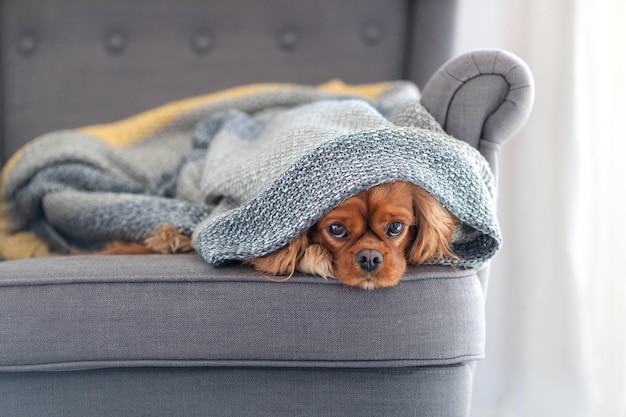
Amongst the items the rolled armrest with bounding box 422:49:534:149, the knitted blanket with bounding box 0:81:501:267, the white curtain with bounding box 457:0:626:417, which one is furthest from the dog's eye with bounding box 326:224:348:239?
the white curtain with bounding box 457:0:626:417

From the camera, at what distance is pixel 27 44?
2.49 m

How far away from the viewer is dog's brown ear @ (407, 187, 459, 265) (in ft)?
4.71

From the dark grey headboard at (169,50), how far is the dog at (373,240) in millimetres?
1126

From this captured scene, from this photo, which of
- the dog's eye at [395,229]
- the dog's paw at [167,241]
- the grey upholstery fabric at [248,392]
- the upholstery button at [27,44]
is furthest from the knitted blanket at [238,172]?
the upholstery button at [27,44]

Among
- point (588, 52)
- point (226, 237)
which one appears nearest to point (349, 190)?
point (226, 237)

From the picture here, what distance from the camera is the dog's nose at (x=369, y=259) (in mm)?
1336

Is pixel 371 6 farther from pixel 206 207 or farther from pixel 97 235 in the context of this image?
pixel 97 235

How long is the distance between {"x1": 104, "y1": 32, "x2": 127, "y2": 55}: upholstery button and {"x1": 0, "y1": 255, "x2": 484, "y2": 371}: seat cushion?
141cm

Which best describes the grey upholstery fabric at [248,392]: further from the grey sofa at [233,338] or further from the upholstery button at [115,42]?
the upholstery button at [115,42]

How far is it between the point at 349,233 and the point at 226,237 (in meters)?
0.27

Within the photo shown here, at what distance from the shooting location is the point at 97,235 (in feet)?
5.90

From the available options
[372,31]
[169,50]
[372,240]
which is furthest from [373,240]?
[169,50]

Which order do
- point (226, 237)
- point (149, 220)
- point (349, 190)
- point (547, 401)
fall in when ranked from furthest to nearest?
point (547, 401)
point (149, 220)
point (226, 237)
point (349, 190)

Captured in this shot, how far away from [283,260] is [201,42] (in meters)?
1.44
